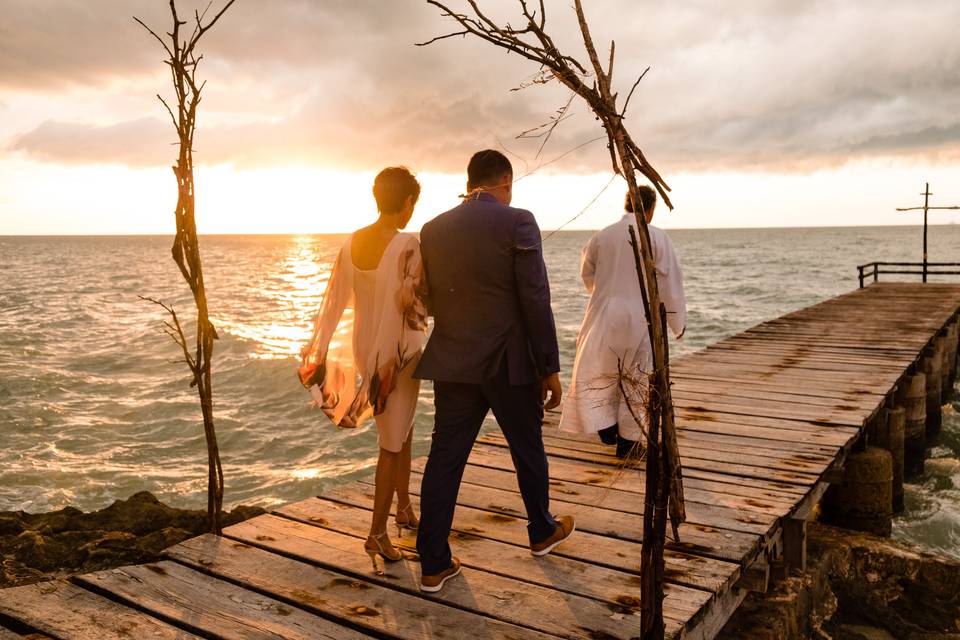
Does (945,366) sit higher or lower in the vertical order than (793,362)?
lower

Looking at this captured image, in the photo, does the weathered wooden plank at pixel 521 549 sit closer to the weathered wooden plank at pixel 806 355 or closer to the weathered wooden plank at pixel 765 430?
the weathered wooden plank at pixel 765 430

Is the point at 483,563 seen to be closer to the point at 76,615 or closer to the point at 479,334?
the point at 479,334

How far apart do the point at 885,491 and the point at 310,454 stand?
29.8 ft

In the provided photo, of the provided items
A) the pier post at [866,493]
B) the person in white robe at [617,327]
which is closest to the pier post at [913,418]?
the pier post at [866,493]

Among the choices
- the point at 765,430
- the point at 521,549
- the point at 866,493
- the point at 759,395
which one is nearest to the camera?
the point at 521,549

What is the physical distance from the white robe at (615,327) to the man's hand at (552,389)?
1850 millimetres

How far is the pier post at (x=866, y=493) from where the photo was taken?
6.65 m

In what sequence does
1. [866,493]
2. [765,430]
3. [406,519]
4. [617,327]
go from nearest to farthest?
[406,519], [617,327], [765,430], [866,493]

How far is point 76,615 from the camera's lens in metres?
3.03

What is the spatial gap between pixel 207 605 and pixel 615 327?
3238mm

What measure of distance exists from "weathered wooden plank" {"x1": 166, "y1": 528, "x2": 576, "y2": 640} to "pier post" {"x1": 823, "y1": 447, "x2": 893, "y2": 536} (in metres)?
4.73

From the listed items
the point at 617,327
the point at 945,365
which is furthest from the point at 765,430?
the point at 945,365

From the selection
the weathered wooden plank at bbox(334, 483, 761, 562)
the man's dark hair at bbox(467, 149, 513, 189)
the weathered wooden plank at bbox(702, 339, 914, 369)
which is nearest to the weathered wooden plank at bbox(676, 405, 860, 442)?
the weathered wooden plank at bbox(334, 483, 761, 562)

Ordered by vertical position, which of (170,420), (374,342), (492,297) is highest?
(492,297)
